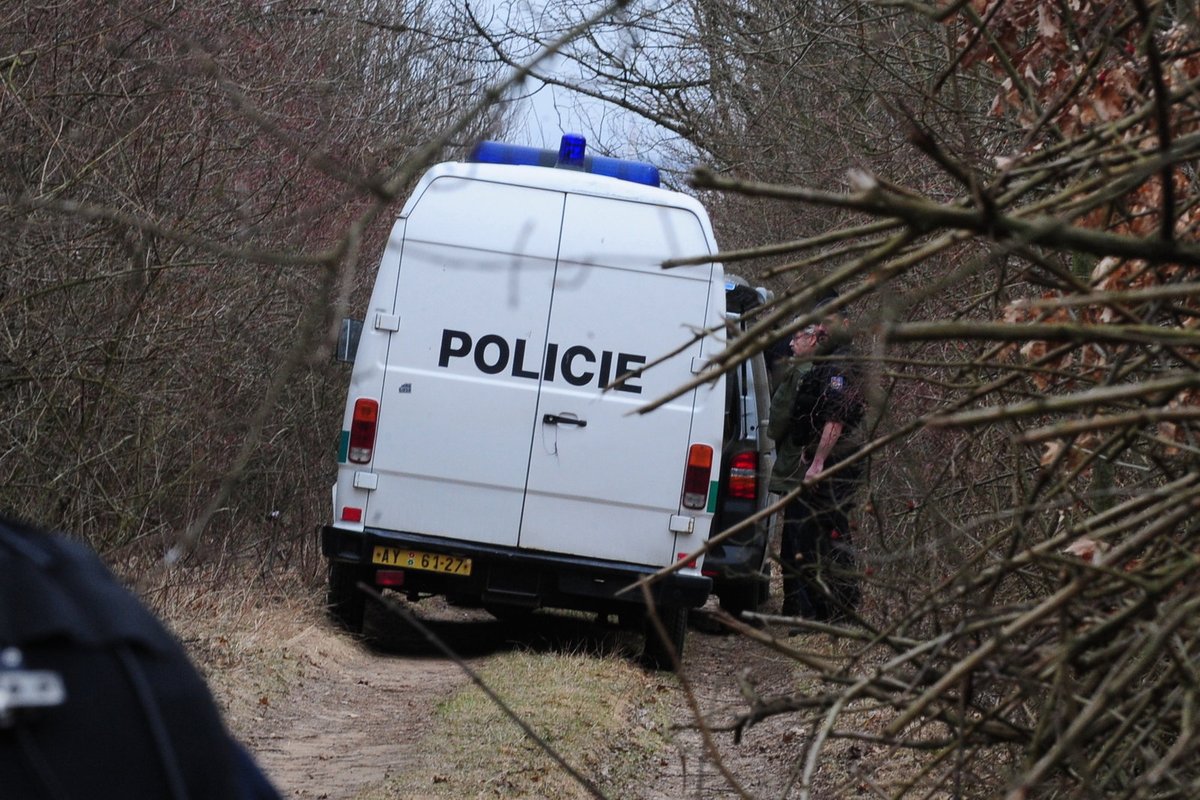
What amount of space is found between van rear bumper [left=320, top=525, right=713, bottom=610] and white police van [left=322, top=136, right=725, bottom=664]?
0.01 meters

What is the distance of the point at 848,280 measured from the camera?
2.90 meters

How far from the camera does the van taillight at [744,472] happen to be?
10391 millimetres

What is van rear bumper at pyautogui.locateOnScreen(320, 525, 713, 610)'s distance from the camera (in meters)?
9.37

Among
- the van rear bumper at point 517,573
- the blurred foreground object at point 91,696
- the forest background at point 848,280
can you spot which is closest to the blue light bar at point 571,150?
the forest background at point 848,280

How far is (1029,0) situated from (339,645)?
681cm

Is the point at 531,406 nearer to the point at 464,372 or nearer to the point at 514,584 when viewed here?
the point at 464,372

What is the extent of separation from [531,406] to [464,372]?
1.36 ft

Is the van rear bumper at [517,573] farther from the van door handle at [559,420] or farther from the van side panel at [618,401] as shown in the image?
the van door handle at [559,420]

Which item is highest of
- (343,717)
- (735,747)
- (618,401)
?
(618,401)

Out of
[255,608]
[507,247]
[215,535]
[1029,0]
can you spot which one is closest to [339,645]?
[255,608]

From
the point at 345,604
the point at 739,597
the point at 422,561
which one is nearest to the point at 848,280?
the point at 422,561

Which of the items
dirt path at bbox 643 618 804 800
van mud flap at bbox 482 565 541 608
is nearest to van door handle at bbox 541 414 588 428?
van mud flap at bbox 482 565 541 608

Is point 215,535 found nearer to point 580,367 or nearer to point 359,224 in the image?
point 580,367

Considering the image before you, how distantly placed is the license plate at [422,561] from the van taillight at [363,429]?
558 mm
